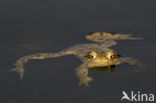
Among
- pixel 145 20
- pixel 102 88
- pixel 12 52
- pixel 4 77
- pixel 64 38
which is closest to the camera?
pixel 102 88

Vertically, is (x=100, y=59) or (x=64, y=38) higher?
(x=64, y=38)

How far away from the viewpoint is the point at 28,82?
11.8m

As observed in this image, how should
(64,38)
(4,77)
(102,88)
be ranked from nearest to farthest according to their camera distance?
1. (102,88)
2. (4,77)
3. (64,38)

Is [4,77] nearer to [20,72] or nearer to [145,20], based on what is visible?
[20,72]

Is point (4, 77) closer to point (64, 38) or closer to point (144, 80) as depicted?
point (64, 38)

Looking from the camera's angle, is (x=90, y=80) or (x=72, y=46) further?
(x=72, y=46)

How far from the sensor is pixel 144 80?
11.7 metres

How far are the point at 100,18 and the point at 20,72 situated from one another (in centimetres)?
492

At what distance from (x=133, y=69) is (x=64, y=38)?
3.30 meters

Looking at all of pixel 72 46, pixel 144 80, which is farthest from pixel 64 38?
pixel 144 80

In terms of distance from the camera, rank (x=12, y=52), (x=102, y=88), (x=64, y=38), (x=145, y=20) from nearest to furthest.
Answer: (x=102, y=88) → (x=12, y=52) → (x=64, y=38) → (x=145, y=20)

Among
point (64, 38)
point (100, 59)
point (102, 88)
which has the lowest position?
point (102, 88)

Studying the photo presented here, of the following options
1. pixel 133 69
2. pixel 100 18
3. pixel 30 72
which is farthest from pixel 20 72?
pixel 100 18

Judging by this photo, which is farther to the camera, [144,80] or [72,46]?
[72,46]
